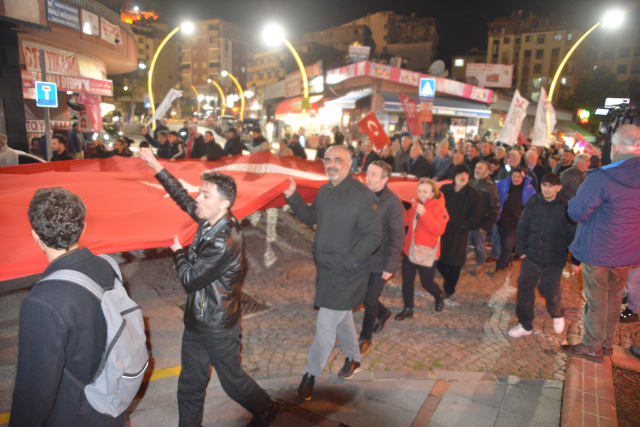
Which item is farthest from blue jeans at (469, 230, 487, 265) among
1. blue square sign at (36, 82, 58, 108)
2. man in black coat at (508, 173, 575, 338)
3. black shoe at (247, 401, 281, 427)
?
blue square sign at (36, 82, 58, 108)

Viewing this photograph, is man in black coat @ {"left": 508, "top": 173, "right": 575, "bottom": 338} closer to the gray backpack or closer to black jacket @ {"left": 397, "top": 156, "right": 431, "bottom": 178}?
the gray backpack

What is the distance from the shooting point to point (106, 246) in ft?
12.2

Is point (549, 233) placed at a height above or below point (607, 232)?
below

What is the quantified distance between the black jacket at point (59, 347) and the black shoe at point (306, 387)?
208cm

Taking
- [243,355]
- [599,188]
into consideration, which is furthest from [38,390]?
[599,188]

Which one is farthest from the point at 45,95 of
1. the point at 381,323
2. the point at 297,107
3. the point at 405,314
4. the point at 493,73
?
the point at 493,73

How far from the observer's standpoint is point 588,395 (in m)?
3.77

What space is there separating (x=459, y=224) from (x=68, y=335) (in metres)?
5.14

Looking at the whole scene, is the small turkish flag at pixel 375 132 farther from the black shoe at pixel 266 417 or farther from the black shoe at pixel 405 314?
the black shoe at pixel 266 417

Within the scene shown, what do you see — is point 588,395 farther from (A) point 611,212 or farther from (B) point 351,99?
(B) point 351,99

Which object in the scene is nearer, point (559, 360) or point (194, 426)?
point (194, 426)

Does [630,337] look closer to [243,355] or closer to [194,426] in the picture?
[243,355]

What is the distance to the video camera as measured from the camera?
19.2 feet

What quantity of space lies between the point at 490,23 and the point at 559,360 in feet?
272
